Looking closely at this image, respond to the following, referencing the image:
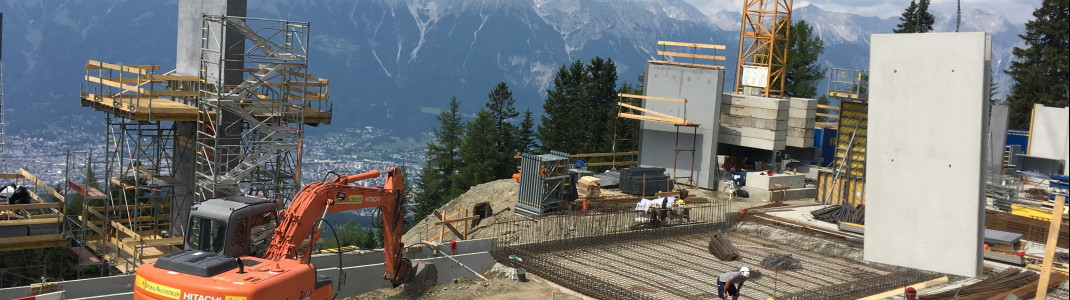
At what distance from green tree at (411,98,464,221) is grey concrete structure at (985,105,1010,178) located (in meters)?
30.0

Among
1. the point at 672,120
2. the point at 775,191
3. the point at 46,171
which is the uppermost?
the point at 672,120

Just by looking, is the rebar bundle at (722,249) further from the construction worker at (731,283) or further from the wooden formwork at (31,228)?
the wooden formwork at (31,228)

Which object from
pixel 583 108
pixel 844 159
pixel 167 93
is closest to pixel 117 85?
pixel 167 93

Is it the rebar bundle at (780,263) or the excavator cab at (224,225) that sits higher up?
the excavator cab at (224,225)

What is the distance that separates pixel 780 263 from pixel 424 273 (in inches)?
342

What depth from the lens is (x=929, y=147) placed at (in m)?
12.8

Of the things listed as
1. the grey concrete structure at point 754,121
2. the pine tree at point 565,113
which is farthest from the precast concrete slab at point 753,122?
the pine tree at point 565,113

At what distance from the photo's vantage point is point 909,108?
12844 mm

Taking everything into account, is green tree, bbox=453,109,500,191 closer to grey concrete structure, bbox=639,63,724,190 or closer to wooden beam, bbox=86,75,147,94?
A: grey concrete structure, bbox=639,63,724,190

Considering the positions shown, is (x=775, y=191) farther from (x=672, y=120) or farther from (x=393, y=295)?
(x=393, y=295)

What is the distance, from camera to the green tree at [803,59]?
7056 cm

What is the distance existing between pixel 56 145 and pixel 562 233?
10888 cm

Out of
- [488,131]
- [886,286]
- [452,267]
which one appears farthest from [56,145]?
[886,286]

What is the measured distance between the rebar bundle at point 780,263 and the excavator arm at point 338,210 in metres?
8.85
